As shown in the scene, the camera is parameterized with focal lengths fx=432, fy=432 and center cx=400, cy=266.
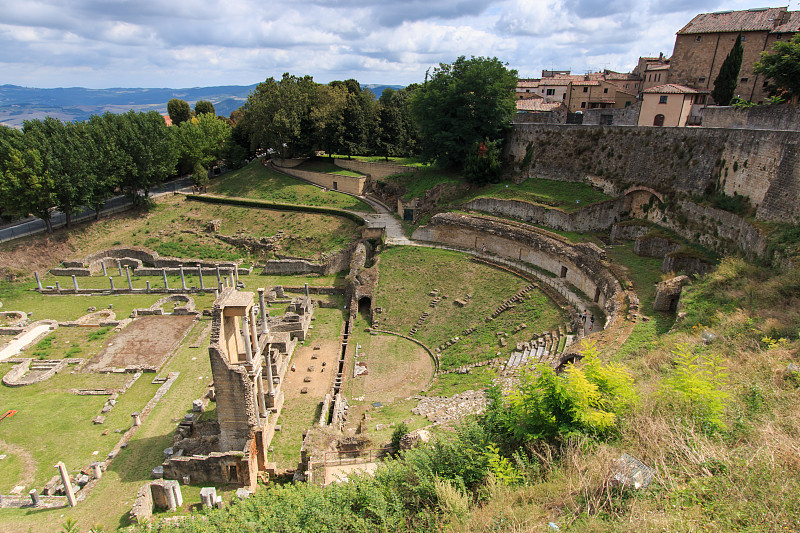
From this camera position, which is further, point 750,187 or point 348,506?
point 750,187

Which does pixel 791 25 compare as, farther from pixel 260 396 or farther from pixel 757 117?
pixel 260 396

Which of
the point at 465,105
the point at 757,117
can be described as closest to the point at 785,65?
the point at 757,117

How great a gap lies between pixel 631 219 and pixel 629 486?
27.7 metres

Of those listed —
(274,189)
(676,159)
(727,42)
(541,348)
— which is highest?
(727,42)

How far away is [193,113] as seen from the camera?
71.9m

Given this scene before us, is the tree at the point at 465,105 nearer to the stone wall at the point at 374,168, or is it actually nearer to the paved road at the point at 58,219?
the stone wall at the point at 374,168

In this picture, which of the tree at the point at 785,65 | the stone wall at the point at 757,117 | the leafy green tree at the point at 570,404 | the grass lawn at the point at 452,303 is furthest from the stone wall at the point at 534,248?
the tree at the point at 785,65

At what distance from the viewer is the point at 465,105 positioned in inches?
1544

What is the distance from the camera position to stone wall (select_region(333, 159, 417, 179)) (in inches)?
1884

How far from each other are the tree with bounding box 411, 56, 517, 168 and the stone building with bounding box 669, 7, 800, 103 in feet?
56.6

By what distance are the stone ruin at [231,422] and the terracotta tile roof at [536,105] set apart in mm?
40222

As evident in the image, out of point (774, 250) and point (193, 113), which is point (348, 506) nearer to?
point (774, 250)

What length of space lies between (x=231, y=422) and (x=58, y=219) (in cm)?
3753

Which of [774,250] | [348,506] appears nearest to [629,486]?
[348,506]
